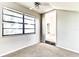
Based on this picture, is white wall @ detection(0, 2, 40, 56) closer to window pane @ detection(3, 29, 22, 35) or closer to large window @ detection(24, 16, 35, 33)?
window pane @ detection(3, 29, 22, 35)

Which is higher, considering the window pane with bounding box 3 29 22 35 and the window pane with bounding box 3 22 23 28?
the window pane with bounding box 3 22 23 28

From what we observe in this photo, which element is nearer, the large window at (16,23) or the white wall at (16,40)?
the white wall at (16,40)

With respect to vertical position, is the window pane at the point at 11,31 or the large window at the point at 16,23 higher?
the large window at the point at 16,23

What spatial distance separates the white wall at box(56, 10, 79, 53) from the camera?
4.28 metres

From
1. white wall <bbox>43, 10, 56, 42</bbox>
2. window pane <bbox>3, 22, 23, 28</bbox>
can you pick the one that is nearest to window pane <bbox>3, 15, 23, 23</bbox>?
window pane <bbox>3, 22, 23, 28</bbox>

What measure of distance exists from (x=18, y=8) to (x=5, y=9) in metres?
0.95

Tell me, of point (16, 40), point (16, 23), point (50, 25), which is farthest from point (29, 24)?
point (16, 40)

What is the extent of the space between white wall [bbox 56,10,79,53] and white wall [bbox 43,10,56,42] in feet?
1.63

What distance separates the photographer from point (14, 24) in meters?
4.59

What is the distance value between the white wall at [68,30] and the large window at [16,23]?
190 cm

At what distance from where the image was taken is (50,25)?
661 centimetres

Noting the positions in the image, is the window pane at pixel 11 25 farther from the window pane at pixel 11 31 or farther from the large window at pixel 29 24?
the large window at pixel 29 24

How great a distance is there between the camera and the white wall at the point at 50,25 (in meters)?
6.07

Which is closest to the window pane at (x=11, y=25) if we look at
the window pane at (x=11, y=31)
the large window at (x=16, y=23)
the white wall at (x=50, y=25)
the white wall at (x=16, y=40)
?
the large window at (x=16, y=23)
